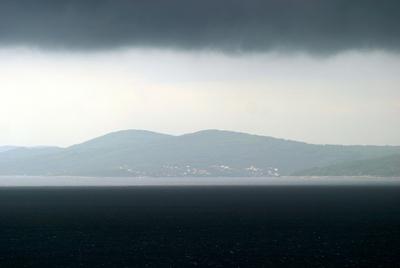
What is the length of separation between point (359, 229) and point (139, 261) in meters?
68.0

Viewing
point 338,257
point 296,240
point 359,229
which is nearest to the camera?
point 338,257

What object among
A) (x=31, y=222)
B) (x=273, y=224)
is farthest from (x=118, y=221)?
(x=273, y=224)

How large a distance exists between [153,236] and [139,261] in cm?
4017

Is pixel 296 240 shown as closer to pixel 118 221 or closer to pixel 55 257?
pixel 55 257

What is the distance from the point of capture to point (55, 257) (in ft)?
377

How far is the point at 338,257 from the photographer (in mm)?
111938

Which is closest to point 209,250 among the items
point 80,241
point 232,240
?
point 232,240

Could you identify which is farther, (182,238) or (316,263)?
(182,238)

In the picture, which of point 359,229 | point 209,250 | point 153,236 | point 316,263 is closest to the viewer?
point 316,263

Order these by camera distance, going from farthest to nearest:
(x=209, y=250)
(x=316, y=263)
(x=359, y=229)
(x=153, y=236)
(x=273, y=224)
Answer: (x=273, y=224) < (x=359, y=229) < (x=153, y=236) < (x=209, y=250) < (x=316, y=263)

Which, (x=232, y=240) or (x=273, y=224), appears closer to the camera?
(x=232, y=240)

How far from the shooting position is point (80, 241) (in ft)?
→ 456

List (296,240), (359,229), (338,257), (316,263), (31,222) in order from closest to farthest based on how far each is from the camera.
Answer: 1. (316,263)
2. (338,257)
3. (296,240)
4. (359,229)
5. (31,222)

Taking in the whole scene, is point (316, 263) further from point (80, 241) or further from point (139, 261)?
point (80, 241)
